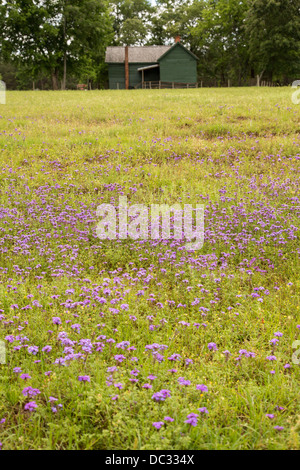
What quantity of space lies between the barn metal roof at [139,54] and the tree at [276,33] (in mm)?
11679

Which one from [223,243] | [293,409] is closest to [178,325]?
[293,409]

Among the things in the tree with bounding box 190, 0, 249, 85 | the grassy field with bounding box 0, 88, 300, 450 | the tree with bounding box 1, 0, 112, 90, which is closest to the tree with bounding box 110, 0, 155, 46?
the tree with bounding box 190, 0, 249, 85

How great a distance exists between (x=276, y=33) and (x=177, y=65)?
12.1 metres

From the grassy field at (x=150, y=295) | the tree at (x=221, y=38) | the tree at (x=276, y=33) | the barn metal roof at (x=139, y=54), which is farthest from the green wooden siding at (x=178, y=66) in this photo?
the grassy field at (x=150, y=295)

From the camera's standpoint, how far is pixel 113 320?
391 cm

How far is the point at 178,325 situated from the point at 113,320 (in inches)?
26.6

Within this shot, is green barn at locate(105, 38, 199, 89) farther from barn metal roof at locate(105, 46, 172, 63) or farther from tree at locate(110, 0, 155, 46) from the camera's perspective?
tree at locate(110, 0, 155, 46)

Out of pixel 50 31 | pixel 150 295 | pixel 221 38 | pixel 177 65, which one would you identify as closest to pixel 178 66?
pixel 177 65

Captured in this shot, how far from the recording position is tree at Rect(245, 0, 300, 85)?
42688 millimetres

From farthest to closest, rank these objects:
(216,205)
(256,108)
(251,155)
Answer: (256,108) < (251,155) < (216,205)

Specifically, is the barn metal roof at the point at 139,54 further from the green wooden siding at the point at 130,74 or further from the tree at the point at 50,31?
the tree at the point at 50,31

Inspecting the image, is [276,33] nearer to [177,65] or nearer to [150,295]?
[177,65]
